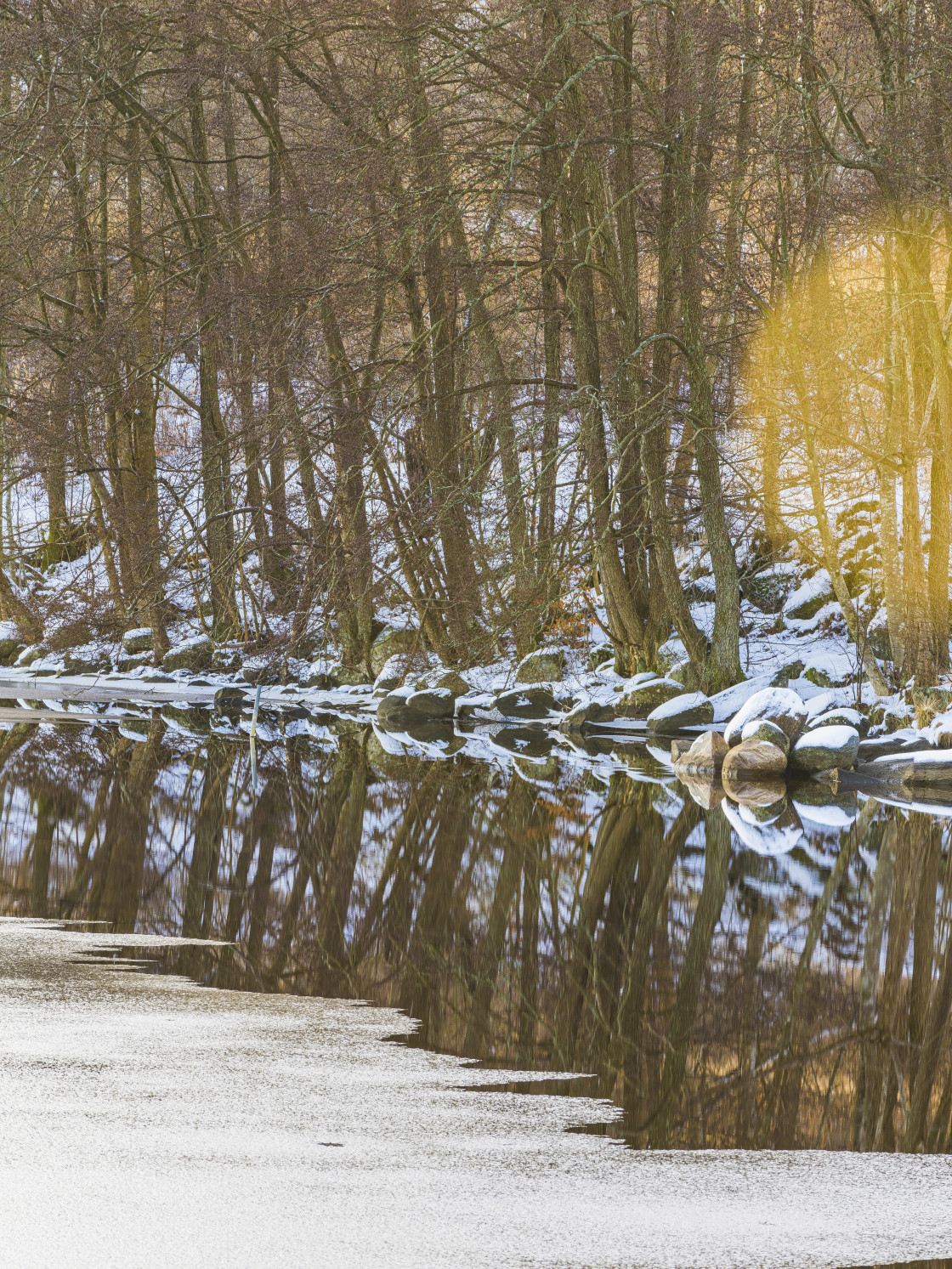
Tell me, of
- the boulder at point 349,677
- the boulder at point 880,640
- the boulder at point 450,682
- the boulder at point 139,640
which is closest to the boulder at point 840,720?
the boulder at point 880,640

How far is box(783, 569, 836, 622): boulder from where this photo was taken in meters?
21.8

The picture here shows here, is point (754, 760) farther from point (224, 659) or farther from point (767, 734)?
point (224, 659)

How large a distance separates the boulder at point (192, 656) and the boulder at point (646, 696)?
923 centimetres

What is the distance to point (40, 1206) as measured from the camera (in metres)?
2.94

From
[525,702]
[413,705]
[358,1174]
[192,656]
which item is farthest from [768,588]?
[358,1174]

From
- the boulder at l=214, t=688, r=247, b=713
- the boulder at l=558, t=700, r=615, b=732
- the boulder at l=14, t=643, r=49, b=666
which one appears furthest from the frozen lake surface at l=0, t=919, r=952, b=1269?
the boulder at l=14, t=643, r=49, b=666

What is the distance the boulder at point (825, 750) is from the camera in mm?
13945

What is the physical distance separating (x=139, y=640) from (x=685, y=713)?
13.1m

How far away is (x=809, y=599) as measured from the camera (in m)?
21.9

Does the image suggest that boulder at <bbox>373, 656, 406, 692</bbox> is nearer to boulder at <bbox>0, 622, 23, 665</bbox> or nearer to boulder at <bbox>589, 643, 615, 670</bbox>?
boulder at <bbox>589, 643, 615, 670</bbox>

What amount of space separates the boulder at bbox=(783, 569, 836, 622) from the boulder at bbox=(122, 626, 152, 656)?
1222 cm

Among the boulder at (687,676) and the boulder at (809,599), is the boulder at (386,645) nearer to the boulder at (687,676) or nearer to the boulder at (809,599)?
the boulder at (687,676)

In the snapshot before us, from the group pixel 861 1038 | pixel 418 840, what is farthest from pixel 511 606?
pixel 861 1038

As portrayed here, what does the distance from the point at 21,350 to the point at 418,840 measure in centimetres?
1495
